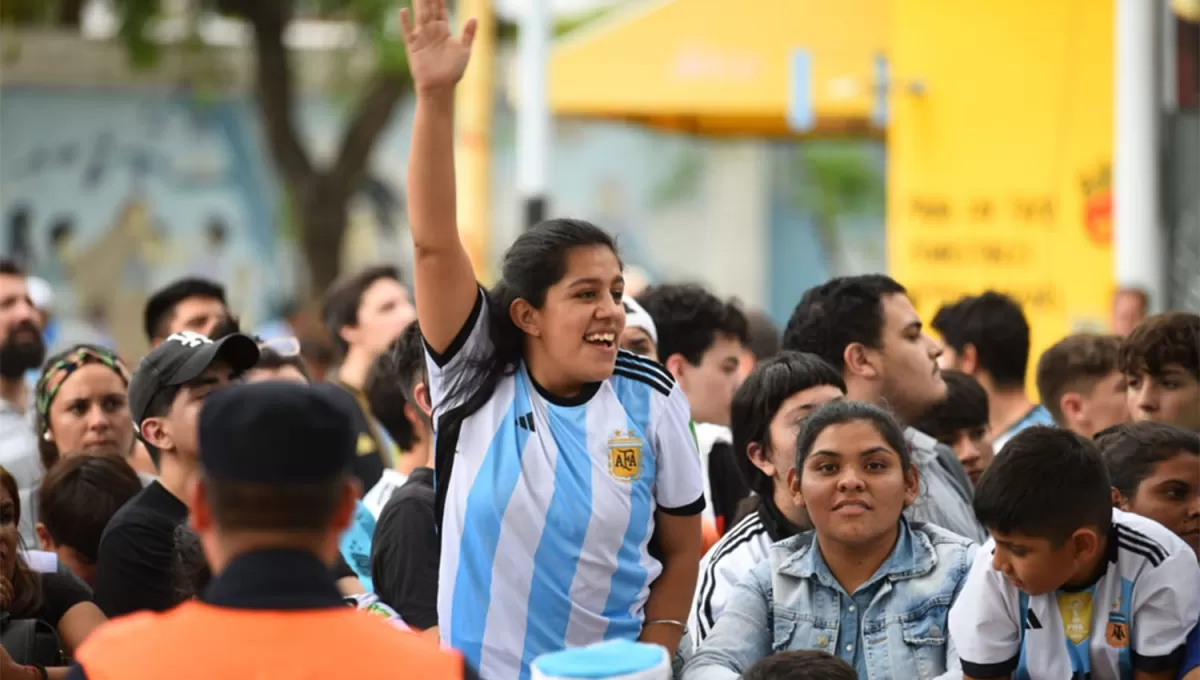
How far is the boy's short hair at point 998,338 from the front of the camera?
6.61 metres

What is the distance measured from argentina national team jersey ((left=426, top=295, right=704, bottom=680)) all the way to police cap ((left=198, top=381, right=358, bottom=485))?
1187mm

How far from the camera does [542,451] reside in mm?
3867


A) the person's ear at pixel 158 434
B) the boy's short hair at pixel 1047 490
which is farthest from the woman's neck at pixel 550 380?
the person's ear at pixel 158 434

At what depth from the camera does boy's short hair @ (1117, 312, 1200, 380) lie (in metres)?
5.27

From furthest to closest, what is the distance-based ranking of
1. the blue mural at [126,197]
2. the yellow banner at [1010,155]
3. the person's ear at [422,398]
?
1. the blue mural at [126,197]
2. the yellow banner at [1010,155]
3. the person's ear at [422,398]

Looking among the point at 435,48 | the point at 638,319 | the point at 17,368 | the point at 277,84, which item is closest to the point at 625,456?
the point at 435,48

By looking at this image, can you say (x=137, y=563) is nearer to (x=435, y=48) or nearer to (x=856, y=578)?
(x=435, y=48)

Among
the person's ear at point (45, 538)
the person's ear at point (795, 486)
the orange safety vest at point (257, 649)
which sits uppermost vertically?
the orange safety vest at point (257, 649)

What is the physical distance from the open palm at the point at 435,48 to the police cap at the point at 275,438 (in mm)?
1184

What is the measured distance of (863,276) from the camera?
5.51 metres

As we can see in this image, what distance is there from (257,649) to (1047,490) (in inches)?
77.7

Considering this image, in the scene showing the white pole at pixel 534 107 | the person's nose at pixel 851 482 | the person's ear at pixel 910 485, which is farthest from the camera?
the white pole at pixel 534 107

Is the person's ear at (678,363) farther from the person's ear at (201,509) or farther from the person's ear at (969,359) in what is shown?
the person's ear at (201,509)

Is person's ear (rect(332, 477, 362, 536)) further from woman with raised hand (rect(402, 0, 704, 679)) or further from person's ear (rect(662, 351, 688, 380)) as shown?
person's ear (rect(662, 351, 688, 380))
